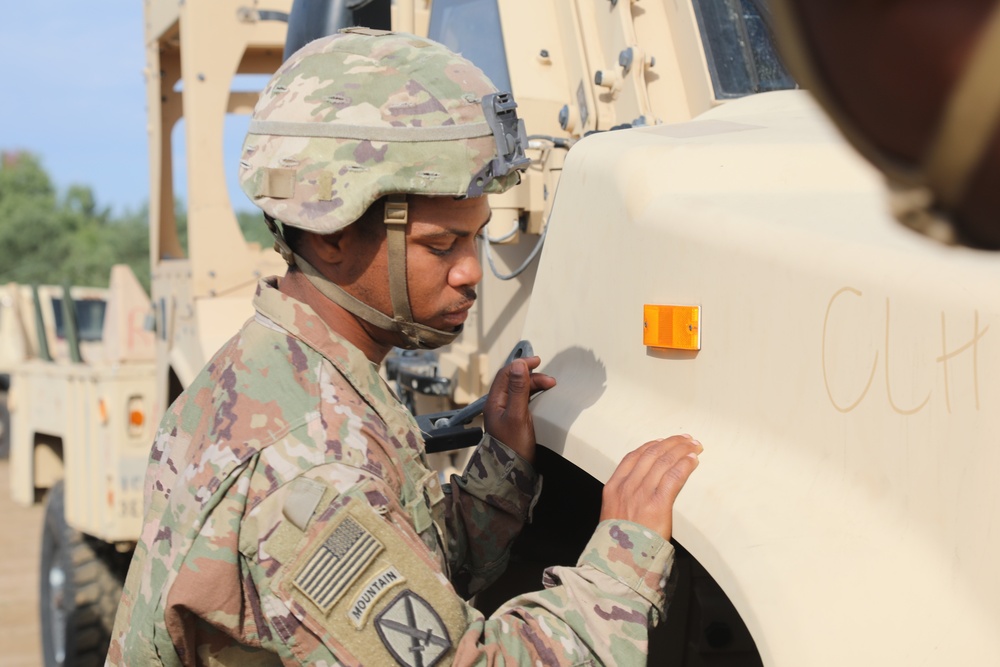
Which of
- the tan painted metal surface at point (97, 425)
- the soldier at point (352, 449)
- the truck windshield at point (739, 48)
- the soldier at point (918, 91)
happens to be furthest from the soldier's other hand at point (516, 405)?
the tan painted metal surface at point (97, 425)

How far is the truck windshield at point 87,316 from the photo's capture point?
1076 centimetres

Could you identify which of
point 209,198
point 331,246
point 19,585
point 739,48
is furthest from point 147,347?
point 331,246

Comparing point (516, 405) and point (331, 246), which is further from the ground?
point (331, 246)

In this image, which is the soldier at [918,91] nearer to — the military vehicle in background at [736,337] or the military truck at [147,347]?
the military vehicle in background at [736,337]

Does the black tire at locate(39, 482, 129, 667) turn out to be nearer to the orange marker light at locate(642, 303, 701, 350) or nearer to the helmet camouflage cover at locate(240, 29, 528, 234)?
the helmet camouflage cover at locate(240, 29, 528, 234)

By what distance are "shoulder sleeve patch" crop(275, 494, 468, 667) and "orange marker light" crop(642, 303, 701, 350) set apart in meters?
0.45

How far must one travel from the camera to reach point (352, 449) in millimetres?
1427

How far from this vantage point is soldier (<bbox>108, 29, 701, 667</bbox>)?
1.32m

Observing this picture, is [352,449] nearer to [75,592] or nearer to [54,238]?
[75,592]

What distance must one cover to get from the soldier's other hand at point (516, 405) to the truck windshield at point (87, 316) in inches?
375

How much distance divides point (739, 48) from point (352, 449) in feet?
4.34

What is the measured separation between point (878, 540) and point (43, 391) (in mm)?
5166

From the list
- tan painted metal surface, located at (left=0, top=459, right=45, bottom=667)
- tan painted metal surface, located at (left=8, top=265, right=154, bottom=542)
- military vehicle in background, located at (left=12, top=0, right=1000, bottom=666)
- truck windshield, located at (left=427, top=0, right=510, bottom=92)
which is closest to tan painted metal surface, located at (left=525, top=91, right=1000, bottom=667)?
military vehicle in background, located at (left=12, top=0, right=1000, bottom=666)

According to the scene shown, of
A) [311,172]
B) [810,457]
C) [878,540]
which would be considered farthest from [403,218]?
[878,540]
